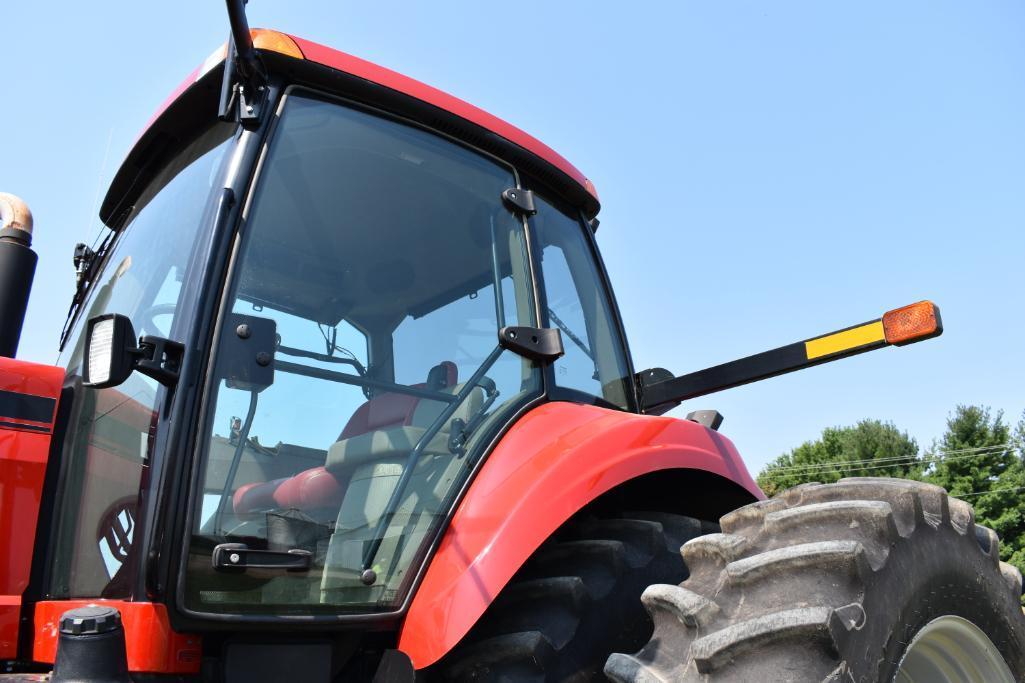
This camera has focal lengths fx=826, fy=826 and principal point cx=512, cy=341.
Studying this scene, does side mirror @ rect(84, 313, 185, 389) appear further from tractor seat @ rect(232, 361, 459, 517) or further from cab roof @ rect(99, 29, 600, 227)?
cab roof @ rect(99, 29, 600, 227)

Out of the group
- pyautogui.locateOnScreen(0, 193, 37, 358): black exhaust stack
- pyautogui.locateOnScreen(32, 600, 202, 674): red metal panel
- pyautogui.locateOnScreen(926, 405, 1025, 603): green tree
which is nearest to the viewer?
pyautogui.locateOnScreen(32, 600, 202, 674): red metal panel

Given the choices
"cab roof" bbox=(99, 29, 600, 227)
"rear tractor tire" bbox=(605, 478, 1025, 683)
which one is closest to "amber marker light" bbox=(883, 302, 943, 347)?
"rear tractor tire" bbox=(605, 478, 1025, 683)

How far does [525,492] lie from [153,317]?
1.10 meters

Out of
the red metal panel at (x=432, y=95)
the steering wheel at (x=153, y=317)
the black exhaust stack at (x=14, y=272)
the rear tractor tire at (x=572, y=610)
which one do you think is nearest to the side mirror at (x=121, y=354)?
the steering wheel at (x=153, y=317)

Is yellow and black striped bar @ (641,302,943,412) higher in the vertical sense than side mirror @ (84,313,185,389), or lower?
higher

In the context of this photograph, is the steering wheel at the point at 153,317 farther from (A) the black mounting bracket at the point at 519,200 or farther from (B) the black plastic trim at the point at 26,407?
(A) the black mounting bracket at the point at 519,200

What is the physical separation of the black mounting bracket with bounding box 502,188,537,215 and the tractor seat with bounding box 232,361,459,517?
0.60 metres

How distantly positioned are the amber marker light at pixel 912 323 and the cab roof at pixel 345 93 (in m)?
1.14

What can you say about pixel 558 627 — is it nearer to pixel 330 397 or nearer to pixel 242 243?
pixel 330 397

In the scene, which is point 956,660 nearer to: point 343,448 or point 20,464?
point 343,448

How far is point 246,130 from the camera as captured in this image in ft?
6.94

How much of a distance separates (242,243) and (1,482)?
1.09 m

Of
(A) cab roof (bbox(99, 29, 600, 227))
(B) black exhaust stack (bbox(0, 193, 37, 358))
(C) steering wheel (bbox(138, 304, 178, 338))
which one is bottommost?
(C) steering wheel (bbox(138, 304, 178, 338))

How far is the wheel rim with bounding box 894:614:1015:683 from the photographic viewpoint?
A: 6.51ft
